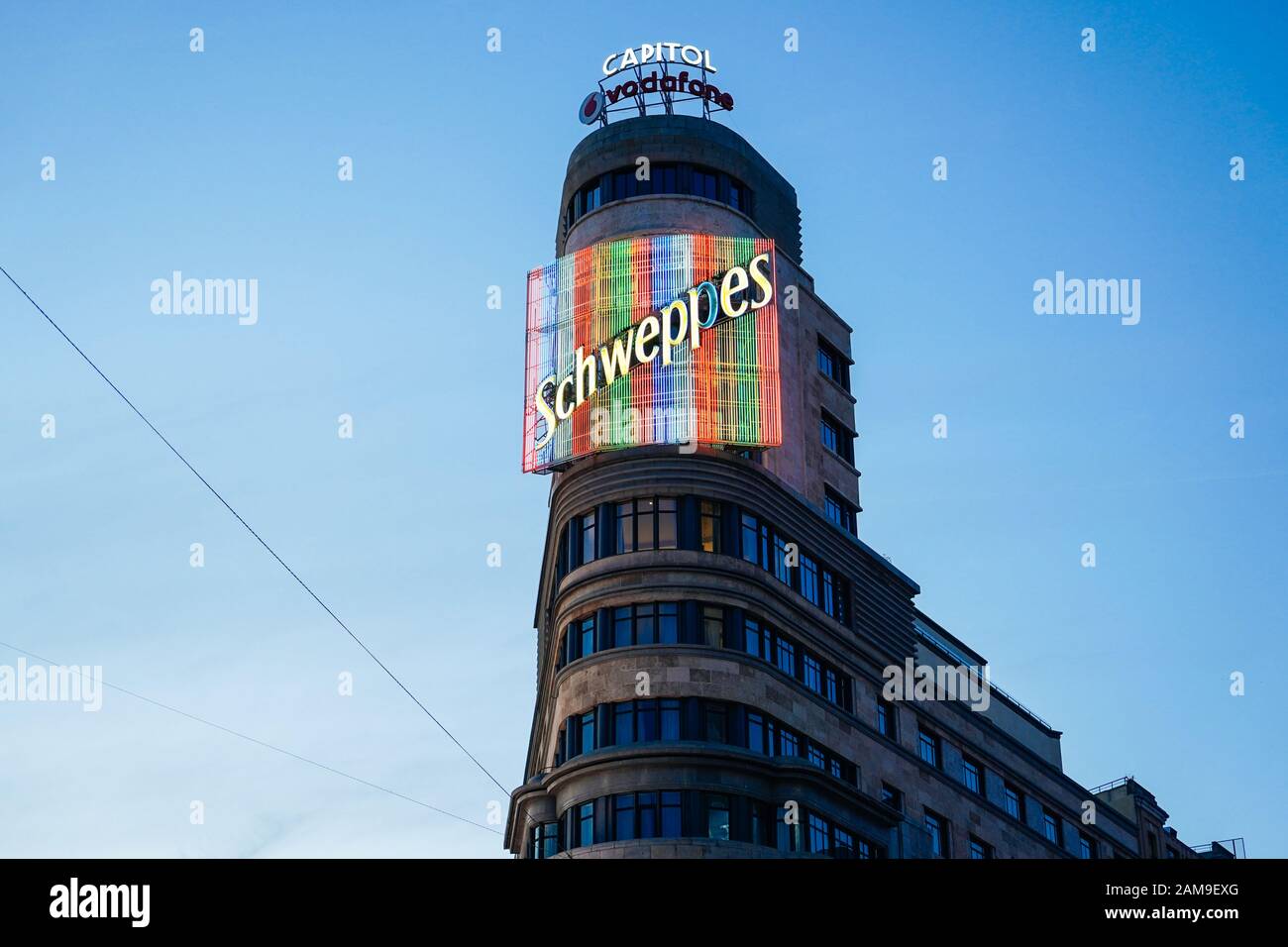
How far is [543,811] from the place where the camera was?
74.9 m

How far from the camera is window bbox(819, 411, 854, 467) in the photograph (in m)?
91.7

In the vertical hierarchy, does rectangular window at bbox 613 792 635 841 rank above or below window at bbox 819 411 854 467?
below

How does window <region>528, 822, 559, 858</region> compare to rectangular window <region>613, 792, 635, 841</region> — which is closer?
rectangular window <region>613, 792, 635, 841</region>

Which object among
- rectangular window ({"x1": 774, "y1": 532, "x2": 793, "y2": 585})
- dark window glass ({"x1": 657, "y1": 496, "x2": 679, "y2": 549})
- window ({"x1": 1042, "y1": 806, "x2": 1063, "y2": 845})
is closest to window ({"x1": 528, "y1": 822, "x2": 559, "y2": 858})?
dark window glass ({"x1": 657, "y1": 496, "x2": 679, "y2": 549})

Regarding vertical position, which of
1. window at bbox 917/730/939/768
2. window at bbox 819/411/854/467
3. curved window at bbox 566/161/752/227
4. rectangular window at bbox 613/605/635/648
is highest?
curved window at bbox 566/161/752/227

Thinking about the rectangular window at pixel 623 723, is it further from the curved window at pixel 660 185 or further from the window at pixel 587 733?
the curved window at pixel 660 185

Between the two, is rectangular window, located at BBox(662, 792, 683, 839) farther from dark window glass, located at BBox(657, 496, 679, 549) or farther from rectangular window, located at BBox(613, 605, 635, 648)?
dark window glass, located at BBox(657, 496, 679, 549)

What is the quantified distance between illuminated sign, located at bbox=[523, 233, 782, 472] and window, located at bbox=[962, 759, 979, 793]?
80.2 feet

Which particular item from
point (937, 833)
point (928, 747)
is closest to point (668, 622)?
point (928, 747)

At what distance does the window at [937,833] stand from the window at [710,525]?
66.3 ft

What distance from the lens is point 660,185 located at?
86.1 meters

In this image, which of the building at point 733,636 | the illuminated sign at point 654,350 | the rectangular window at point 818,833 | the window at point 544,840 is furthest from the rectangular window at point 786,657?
the window at point 544,840
